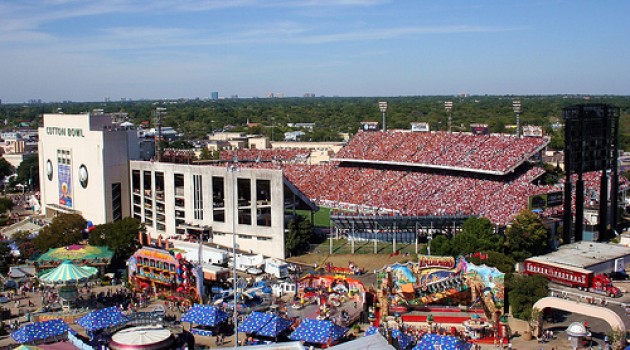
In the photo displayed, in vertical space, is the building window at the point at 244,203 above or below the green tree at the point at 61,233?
above

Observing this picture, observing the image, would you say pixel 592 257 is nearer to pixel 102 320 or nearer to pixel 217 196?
pixel 217 196

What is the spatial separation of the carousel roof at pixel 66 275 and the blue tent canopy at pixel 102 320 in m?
6.80

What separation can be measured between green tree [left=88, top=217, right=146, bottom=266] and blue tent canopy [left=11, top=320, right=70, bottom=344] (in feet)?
59.5

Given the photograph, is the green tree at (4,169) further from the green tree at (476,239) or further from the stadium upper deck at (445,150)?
the green tree at (476,239)

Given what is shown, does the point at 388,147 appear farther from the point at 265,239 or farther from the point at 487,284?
the point at 487,284

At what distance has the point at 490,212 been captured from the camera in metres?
58.2

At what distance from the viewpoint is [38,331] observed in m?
32.6

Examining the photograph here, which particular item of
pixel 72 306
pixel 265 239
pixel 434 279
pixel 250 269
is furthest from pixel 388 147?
pixel 72 306

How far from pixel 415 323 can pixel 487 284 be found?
4971mm

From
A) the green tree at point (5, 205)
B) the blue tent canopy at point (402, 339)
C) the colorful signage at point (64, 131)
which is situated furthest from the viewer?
the green tree at point (5, 205)

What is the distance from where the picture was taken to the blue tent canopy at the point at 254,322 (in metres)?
33.9

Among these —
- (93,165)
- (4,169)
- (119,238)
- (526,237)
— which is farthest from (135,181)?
(4,169)

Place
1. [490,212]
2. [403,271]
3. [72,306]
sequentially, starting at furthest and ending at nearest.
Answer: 1. [490,212]
2. [72,306]
3. [403,271]

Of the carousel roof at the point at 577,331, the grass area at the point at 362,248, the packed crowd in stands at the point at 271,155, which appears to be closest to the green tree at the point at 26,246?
the grass area at the point at 362,248
